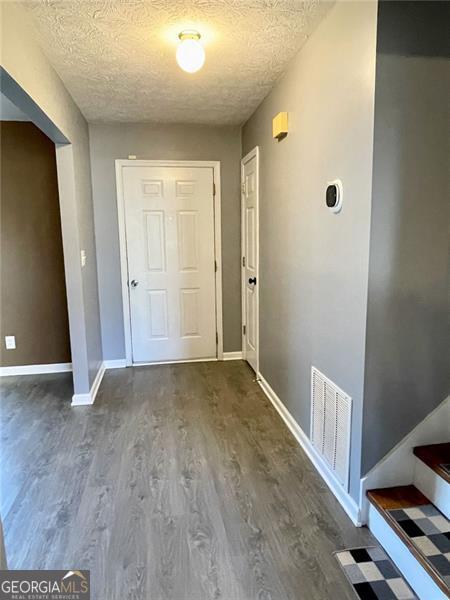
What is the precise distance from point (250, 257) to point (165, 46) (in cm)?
194

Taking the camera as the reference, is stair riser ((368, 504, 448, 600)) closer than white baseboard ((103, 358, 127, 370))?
Yes

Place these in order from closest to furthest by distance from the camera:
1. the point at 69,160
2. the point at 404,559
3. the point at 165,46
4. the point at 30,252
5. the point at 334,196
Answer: the point at 404,559
the point at 334,196
the point at 165,46
the point at 69,160
the point at 30,252

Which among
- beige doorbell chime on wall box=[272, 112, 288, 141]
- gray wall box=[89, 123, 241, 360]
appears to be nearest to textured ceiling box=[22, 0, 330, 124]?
beige doorbell chime on wall box=[272, 112, 288, 141]

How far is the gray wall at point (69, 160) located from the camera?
1789 millimetres

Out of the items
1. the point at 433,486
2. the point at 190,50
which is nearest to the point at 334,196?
the point at 190,50

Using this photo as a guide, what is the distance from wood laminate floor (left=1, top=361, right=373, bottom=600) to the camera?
1584 millimetres

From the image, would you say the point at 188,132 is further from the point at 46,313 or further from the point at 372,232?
the point at 372,232

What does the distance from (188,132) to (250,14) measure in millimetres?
2035

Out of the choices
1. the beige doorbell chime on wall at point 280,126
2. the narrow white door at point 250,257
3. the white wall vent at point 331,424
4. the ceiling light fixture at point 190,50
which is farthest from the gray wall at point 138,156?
the white wall vent at point 331,424

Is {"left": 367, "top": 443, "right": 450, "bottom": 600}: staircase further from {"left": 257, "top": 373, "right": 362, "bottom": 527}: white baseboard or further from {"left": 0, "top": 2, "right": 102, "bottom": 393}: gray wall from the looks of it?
{"left": 0, "top": 2, "right": 102, "bottom": 393}: gray wall

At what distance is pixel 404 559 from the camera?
155 centimetres

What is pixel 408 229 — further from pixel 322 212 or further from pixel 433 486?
pixel 433 486

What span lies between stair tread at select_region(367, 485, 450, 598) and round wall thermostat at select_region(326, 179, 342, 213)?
1.35m

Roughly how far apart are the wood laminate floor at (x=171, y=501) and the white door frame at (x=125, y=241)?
A: 98 cm
